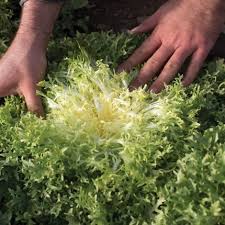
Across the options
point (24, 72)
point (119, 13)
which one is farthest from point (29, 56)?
point (119, 13)

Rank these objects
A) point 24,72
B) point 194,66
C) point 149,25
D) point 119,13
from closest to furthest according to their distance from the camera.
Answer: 1. point 24,72
2. point 194,66
3. point 149,25
4. point 119,13

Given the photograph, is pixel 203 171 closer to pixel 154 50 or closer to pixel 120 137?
pixel 120 137

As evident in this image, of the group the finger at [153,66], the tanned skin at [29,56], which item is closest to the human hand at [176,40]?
the finger at [153,66]

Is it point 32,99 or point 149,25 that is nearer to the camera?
point 32,99

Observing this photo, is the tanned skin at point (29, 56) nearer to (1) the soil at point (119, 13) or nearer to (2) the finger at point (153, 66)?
(2) the finger at point (153, 66)

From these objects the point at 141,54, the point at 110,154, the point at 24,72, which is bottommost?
the point at 110,154

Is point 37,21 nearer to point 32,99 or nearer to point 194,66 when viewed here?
point 32,99

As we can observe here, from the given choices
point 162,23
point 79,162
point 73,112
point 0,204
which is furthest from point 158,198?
point 162,23

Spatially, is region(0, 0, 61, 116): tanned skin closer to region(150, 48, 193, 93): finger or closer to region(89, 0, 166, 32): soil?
region(150, 48, 193, 93): finger

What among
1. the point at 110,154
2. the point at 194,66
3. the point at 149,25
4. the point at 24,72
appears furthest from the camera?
the point at 149,25
